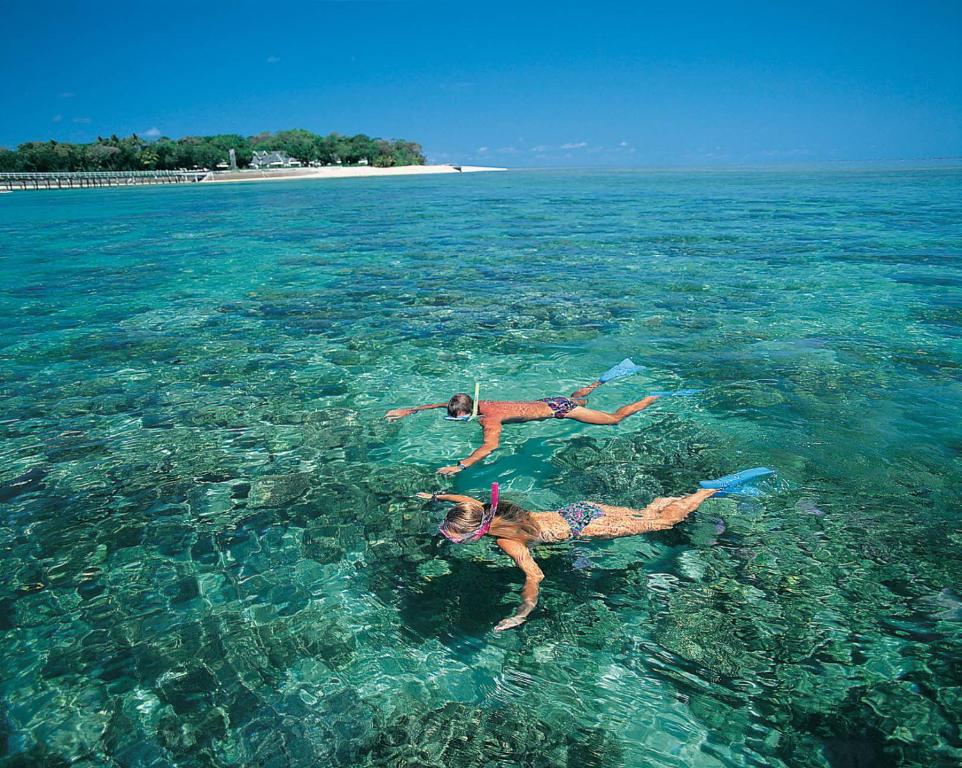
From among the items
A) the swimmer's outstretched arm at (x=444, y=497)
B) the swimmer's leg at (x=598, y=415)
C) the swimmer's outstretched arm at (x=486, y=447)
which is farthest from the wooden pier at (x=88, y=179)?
the swimmer's outstretched arm at (x=444, y=497)

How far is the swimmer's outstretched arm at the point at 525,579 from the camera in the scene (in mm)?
4605

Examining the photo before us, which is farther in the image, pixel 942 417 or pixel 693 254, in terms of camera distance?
pixel 693 254

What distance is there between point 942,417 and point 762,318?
17.5 ft

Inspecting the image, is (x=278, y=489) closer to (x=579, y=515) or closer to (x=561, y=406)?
(x=579, y=515)

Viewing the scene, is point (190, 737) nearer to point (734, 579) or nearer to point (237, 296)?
point (734, 579)

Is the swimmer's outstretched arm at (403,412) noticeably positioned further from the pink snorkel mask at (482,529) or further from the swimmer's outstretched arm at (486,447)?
the pink snorkel mask at (482,529)

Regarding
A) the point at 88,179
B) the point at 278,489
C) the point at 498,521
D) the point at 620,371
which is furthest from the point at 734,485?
the point at 88,179

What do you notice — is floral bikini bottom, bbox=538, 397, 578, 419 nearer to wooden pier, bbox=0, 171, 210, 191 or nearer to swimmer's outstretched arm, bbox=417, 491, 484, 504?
swimmer's outstretched arm, bbox=417, 491, 484, 504

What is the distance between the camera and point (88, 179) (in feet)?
276

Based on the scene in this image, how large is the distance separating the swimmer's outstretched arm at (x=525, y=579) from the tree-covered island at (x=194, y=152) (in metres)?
120

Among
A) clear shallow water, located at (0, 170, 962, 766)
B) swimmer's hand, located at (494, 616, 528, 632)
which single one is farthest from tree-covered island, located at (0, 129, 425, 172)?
swimmer's hand, located at (494, 616, 528, 632)

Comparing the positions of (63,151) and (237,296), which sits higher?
(63,151)

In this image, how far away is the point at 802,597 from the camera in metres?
4.79

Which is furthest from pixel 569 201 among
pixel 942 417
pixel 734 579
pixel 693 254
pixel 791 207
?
pixel 734 579
